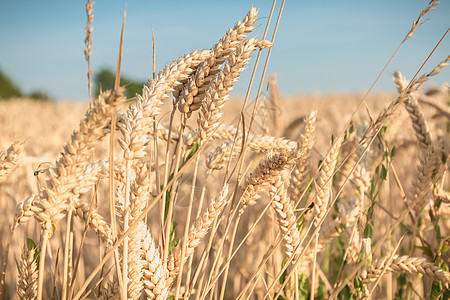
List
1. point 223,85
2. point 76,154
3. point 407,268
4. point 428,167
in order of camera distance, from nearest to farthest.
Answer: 1. point 76,154
2. point 223,85
3. point 407,268
4. point 428,167

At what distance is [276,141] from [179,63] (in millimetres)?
396

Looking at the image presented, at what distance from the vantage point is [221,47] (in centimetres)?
80

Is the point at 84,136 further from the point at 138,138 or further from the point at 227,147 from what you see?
the point at 227,147

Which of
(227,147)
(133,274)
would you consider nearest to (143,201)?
(133,274)

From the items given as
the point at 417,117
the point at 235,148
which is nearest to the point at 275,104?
the point at 417,117

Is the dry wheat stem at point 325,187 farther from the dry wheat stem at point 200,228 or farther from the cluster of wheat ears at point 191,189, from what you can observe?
the dry wheat stem at point 200,228

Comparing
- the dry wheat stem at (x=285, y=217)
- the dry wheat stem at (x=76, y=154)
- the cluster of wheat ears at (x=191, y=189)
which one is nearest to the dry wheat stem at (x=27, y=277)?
the cluster of wheat ears at (x=191, y=189)

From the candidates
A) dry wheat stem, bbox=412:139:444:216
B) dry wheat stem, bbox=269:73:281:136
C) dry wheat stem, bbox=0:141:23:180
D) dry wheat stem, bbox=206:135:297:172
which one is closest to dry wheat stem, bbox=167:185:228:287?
dry wheat stem, bbox=206:135:297:172

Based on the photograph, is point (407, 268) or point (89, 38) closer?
point (89, 38)

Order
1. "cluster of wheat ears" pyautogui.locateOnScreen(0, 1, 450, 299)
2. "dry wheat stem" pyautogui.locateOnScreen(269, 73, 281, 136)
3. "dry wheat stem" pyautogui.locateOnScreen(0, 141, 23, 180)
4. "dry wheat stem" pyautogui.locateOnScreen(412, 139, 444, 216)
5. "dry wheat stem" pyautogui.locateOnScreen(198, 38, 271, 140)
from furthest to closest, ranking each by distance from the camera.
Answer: "dry wheat stem" pyautogui.locateOnScreen(269, 73, 281, 136) → "dry wheat stem" pyautogui.locateOnScreen(412, 139, 444, 216) → "dry wheat stem" pyautogui.locateOnScreen(0, 141, 23, 180) → "dry wheat stem" pyautogui.locateOnScreen(198, 38, 271, 140) → "cluster of wheat ears" pyautogui.locateOnScreen(0, 1, 450, 299)

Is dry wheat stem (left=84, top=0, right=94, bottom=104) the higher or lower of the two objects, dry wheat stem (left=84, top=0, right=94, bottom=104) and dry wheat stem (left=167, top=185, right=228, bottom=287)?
the higher

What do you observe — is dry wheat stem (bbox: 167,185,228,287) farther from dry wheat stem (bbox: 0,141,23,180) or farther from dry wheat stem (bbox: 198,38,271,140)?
dry wheat stem (bbox: 0,141,23,180)

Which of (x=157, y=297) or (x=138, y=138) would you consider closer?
(x=138, y=138)

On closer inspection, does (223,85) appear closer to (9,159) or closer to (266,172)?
(266,172)
